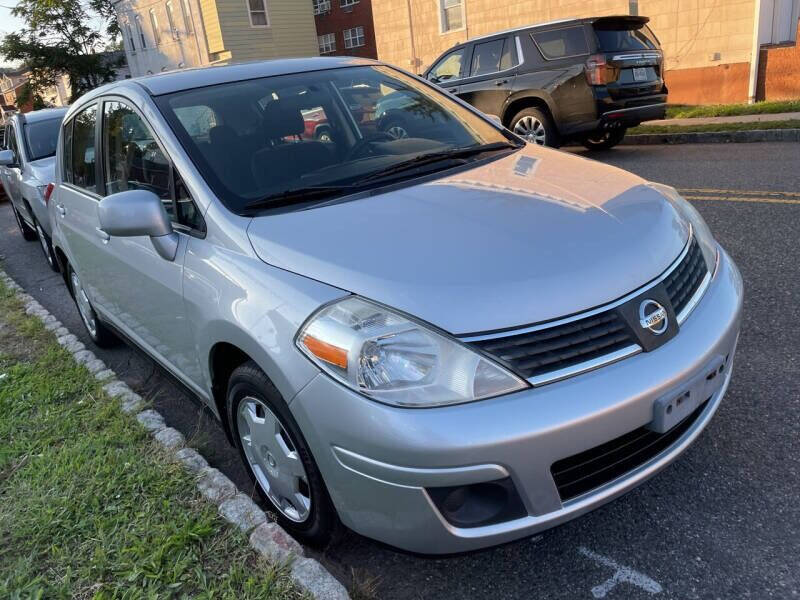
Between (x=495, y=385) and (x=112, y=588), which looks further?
(x=112, y=588)

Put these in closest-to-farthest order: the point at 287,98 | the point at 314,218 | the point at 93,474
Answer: the point at 314,218 < the point at 93,474 < the point at 287,98

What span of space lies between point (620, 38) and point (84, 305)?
802cm

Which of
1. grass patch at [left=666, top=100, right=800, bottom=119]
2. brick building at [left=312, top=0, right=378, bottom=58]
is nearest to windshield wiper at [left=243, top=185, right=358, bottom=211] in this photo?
grass patch at [left=666, top=100, right=800, bottom=119]

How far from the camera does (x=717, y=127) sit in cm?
1001

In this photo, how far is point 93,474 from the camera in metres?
2.97

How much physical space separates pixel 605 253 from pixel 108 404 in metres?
2.83

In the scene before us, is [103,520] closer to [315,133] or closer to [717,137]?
[315,133]

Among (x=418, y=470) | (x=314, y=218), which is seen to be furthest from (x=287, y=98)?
(x=418, y=470)

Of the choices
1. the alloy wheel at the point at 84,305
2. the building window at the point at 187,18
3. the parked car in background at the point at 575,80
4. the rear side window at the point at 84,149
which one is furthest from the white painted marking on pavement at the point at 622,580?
the building window at the point at 187,18

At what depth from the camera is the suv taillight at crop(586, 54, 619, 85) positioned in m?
9.01

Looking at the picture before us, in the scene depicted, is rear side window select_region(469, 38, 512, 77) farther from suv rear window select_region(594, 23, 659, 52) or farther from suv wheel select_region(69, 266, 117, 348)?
suv wheel select_region(69, 266, 117, 348)

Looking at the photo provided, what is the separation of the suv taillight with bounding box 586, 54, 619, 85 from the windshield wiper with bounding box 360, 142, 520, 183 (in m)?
6.36

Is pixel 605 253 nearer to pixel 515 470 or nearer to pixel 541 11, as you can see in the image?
pixel 515 470

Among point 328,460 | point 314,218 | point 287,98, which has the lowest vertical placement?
point 328,460
